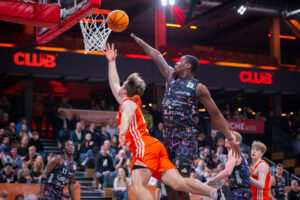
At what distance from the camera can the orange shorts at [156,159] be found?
18.9 ft

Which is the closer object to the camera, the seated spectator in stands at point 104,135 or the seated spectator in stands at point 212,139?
the seated spectator in stands at point 104,135

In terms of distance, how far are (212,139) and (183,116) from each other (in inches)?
508

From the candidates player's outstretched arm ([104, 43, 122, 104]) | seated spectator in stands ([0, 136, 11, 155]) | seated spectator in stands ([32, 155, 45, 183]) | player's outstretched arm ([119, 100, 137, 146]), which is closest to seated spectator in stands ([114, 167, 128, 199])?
Result: seated spectator in stands ([32, 155, 45, 183])

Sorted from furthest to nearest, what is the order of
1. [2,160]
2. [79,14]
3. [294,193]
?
1. [294,193]
2. [2,160]
3. [79,14]

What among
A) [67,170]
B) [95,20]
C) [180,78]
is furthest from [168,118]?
[95,20]

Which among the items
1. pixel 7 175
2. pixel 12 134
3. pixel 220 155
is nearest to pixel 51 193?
pixel 7 175

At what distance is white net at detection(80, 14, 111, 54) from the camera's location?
9727mm

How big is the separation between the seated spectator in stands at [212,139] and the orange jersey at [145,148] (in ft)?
40.8

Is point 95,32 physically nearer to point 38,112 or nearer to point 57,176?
point 57,176

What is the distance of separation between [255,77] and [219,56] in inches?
80.9

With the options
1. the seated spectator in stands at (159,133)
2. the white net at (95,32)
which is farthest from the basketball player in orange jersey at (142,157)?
the seated spectator in stands at (159,133)

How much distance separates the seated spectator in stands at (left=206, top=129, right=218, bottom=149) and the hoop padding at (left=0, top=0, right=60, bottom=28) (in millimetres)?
10743

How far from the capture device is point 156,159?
5793mm

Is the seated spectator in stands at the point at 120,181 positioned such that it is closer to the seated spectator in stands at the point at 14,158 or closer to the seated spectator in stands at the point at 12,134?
the seated spectator in stands at the point at 14,158
